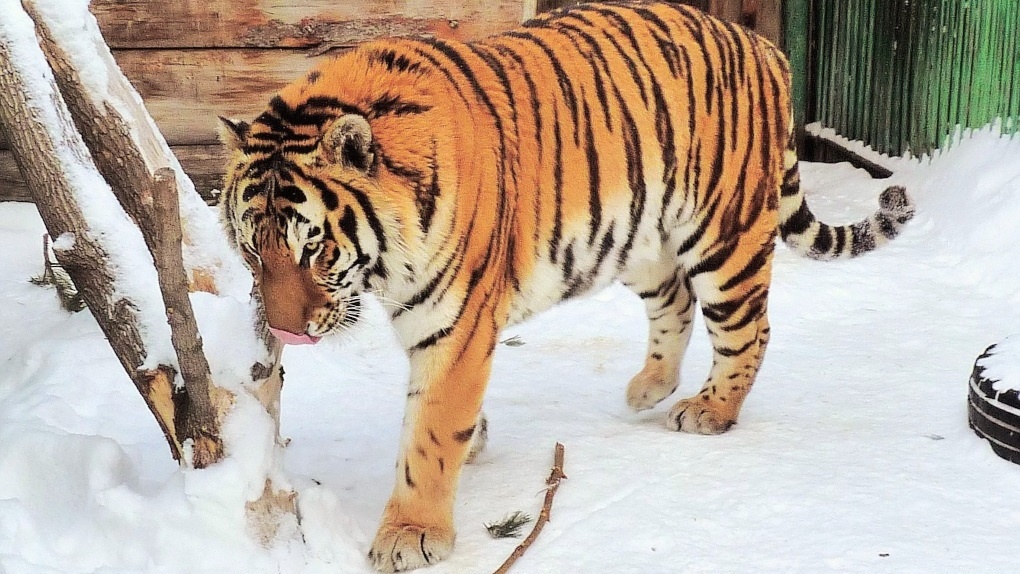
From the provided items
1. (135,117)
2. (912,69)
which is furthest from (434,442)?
(912,69)

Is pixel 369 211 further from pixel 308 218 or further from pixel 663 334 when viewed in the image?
pixel 663 334

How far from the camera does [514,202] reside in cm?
Result: 278

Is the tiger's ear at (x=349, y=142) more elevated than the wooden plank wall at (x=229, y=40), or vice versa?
the tiger's ear at (x=349, y=142)

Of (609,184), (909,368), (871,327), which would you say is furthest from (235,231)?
(871,327)

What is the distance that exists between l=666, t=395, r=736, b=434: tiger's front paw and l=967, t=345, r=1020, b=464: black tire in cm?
73

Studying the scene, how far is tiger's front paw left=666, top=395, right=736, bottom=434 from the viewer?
11.2 feet

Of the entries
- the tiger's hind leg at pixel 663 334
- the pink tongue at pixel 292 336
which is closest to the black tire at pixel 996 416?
the tiger's hind leg at pixel 663 334

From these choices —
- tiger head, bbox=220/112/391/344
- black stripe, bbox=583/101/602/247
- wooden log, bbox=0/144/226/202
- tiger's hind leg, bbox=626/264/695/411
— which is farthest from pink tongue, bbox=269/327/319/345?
wooden log, bbox=0/144/226/202

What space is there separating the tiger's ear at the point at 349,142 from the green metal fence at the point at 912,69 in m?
3.97

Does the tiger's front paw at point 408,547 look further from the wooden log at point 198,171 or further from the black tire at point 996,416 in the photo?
the wooden log at point 198,171

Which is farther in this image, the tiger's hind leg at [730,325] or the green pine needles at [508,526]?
the tiger's hind leg at [730,325]

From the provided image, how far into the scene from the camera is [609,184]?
120 inches

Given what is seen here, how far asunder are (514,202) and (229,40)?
3176 millimetres

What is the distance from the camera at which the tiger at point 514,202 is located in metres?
2.40
